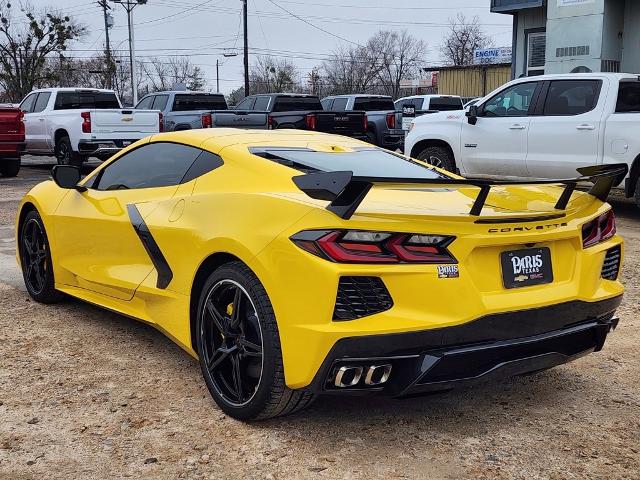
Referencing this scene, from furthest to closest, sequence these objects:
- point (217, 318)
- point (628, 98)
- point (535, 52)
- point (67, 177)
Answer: point (535, 52) → point (628, 98) → point (67, 177) → point (217, 318)

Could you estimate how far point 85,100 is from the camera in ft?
57.2

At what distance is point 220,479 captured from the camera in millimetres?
2941

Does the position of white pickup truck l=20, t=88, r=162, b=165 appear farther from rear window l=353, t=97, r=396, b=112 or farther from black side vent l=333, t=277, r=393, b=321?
black side vent l=333, t=277, r=393, b=321

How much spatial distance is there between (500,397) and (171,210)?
6.50ft

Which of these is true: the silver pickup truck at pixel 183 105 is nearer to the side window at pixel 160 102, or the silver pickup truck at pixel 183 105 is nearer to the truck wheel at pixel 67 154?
the side window at pixel 160 102

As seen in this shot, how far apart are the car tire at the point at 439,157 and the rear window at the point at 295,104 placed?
7024 millimetres

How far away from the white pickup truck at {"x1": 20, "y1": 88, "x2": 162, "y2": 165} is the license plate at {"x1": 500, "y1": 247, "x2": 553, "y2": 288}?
41.8ft

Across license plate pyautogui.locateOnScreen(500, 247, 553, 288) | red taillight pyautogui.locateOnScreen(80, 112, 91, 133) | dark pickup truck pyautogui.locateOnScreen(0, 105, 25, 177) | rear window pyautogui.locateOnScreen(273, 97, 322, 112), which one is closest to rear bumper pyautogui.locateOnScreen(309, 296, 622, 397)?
license plate pyautogui.locateOnScreen(500, 247, 553, 288)

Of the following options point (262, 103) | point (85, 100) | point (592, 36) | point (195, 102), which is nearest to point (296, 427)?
point (85, 100)

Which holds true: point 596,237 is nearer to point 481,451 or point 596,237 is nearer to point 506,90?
point 481,451

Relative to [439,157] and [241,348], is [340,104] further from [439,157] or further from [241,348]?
[241,348]

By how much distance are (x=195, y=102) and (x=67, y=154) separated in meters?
3.74

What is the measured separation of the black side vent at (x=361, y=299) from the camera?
2.94 m

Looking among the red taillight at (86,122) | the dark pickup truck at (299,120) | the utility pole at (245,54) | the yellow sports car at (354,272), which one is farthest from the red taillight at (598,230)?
the utility pole at (245,54)
